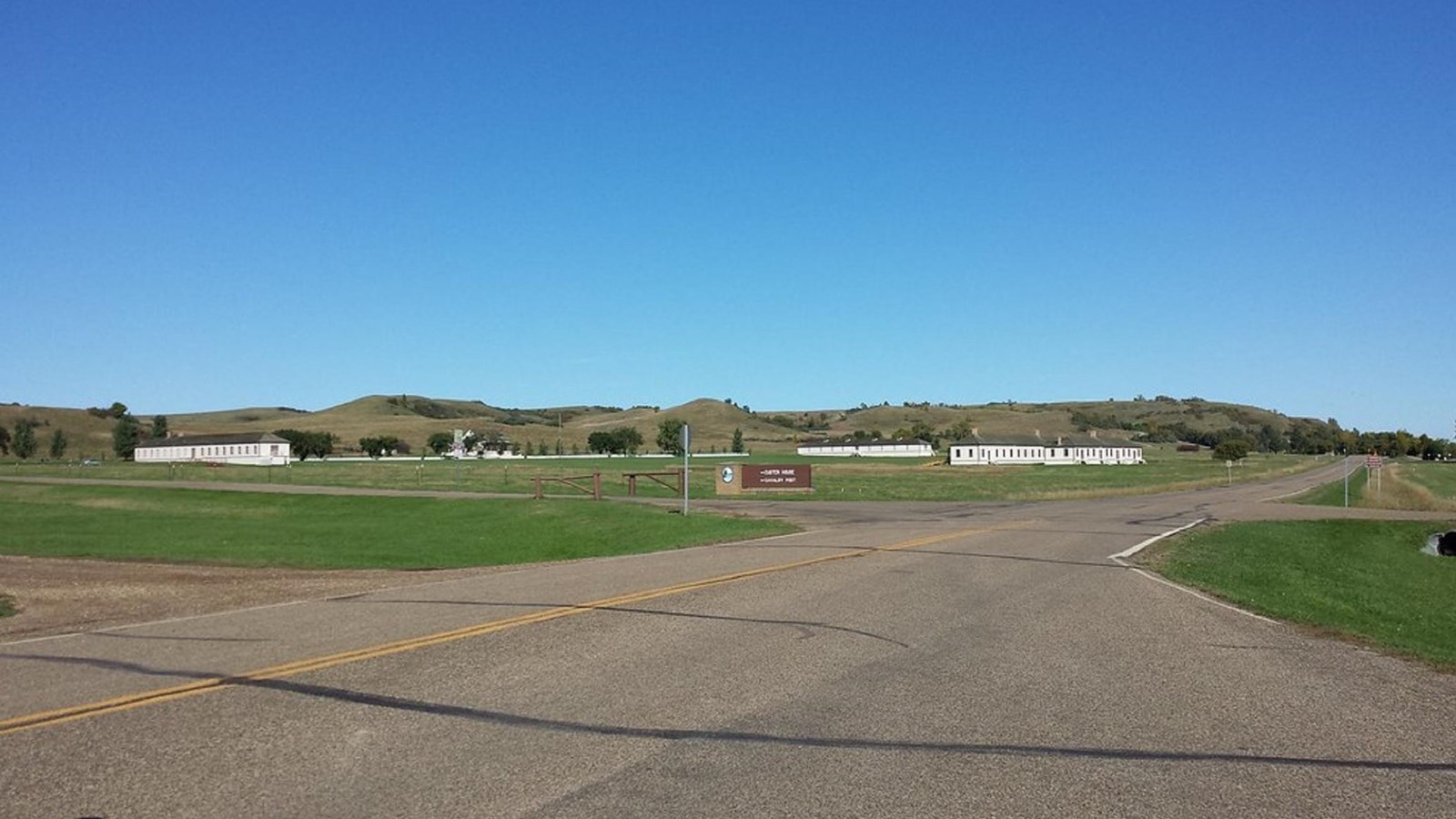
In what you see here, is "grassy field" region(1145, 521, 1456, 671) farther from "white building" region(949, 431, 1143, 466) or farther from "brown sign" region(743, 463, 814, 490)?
"white building" region(949, 431, 1143, 466)

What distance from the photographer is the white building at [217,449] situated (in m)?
142

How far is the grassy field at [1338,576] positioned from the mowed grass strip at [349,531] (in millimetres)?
12188

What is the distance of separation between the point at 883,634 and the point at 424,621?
535 cm

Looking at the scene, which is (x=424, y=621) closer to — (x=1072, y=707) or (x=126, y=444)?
(x=1072, y=707)

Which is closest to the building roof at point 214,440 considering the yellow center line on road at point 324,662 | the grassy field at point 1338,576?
the grassy field at point 1338,576

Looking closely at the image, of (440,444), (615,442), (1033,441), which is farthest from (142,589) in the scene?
(1033,441)

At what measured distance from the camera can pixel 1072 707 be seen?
28.6ft

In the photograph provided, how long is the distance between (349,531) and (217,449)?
120 meters

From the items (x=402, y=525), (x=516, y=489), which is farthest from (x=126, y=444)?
(x=402, y=525)

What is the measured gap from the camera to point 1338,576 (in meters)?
26.5

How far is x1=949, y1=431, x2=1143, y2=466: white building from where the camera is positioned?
153 m

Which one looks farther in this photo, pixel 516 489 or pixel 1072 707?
pixel 516 489

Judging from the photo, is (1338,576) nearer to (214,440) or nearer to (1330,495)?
(1330,495)

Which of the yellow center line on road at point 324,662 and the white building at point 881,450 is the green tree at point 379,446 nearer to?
the white building at point 881,450
